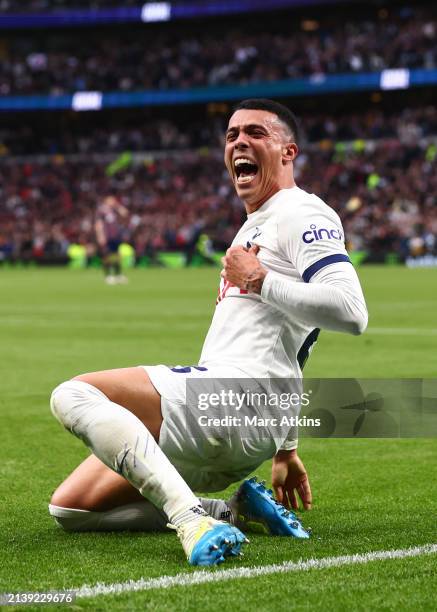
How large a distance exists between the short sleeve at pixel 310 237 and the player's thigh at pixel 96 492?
125 centimetres

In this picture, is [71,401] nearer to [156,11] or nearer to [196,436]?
[196,436]

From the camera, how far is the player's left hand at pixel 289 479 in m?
4.98

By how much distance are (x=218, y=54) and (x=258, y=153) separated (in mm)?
49575

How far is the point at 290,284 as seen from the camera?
420cm

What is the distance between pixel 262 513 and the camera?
4582 mm

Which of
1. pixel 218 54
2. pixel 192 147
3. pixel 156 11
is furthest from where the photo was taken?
pixel 192 147

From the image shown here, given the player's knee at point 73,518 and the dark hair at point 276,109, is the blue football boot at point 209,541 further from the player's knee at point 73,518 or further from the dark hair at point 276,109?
the dark hair at point 276,109

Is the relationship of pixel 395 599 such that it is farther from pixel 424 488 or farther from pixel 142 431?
pixel 424 488

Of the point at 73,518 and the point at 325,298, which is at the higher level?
the point at 325,298

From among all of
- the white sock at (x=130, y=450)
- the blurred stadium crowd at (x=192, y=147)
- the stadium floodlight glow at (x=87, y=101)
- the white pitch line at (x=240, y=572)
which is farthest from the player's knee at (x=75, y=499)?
the stadium floodlight glow at (x=87, y=101)

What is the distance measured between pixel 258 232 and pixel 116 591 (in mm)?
1708

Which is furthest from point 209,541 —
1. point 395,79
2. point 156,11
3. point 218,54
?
point 218,54

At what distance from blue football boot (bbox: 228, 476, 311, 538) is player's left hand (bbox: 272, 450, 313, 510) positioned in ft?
0.86

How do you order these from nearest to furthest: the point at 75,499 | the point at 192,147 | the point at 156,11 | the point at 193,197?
the point at 75,499 → the point at 193,197 → the point at 156,11 → the point at 192,147
